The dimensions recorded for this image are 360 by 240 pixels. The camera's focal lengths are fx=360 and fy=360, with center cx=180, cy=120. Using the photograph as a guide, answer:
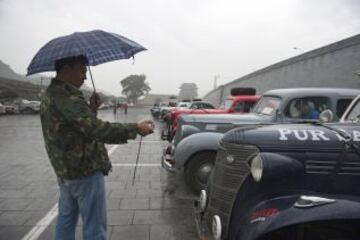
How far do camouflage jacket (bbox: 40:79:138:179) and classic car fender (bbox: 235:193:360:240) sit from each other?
1.11 meters

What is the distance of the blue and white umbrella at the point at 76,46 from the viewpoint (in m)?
2.96

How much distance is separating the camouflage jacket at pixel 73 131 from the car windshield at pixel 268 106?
4.29 meters

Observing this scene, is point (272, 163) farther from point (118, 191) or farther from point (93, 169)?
point (118, 191)

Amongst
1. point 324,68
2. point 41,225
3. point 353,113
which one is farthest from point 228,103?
point 41,225

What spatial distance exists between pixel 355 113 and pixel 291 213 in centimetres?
207

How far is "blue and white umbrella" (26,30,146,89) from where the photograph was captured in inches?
116

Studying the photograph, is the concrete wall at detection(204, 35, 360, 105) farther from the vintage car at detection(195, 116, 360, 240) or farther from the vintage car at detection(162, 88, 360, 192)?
the vintage car at detection(195, 116, 360, 240)

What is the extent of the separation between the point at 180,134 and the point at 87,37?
401 centimetres

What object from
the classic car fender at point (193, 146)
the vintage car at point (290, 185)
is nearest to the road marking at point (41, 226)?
the classic car fender at point (193, 146)

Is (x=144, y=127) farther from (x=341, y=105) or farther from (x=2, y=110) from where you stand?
(x=2, y=110)

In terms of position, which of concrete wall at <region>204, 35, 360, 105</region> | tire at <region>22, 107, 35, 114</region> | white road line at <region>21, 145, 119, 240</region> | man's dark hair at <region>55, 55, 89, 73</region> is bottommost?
tire at <region>22, 107, 35, 114</region>

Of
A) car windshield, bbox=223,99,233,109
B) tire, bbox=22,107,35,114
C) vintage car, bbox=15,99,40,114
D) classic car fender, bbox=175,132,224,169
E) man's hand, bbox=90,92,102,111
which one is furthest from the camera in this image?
tire, bbox=22,107,35,114

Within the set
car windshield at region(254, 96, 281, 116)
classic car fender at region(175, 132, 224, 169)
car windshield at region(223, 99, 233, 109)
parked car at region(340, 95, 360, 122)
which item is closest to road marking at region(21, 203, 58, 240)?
classic car fender at region(175, 132, 224, 169)

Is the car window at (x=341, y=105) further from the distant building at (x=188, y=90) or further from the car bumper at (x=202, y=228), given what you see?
the distant building at (x=188, y=90)
